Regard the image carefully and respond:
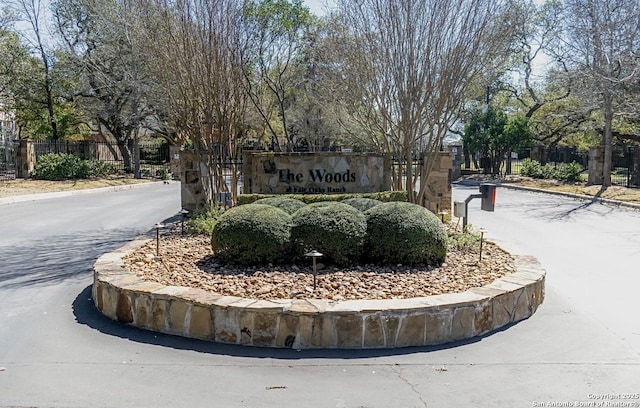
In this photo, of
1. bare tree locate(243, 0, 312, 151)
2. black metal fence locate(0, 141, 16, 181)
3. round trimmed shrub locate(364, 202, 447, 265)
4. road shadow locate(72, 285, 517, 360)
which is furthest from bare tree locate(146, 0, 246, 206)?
black metal fence locate(0, 141, 16, 181)

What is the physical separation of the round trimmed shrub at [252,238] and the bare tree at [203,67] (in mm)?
4064

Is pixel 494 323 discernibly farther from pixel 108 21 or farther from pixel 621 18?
pixel 108 21

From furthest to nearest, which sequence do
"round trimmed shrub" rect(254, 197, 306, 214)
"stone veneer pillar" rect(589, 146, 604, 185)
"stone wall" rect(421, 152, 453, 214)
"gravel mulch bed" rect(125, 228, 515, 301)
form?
"stone veneer pillar" rect(589, 146, 604, 185) < "stone wall" rect(421, 152, 453, 214) < "round trimmed shrub" rect(254, 197, 306, 214) < "gravel mulch bed" rect(125, 228, 515, 301)

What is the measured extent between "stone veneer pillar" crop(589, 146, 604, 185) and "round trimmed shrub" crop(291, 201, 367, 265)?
66.0 ft

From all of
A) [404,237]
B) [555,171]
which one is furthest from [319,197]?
[555,171]

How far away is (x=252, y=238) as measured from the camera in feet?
19.0

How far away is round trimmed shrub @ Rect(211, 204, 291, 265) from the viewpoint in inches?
228

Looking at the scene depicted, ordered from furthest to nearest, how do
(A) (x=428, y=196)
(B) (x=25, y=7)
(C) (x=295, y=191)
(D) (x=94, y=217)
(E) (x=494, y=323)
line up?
(B) (x=25, y=7) → (D) (x=94, y=217) → (A) (x=428, y=196) → (C) (x=295, y=191) → (E) (x=494, y=323)

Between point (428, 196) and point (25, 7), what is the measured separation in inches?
969

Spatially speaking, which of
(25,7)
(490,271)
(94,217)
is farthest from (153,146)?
(490,271)

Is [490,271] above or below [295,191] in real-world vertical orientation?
below

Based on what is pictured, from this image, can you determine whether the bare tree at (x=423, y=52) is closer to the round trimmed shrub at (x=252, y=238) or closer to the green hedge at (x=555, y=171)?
the round trimmed shrub at (x=252, y=238)

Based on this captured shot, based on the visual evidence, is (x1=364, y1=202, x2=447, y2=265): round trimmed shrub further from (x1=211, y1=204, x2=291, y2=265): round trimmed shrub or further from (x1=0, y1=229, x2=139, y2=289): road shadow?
(x1=0, y1=229, x2=139, y2=289): road shadow

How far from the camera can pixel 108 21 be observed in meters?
21.5
